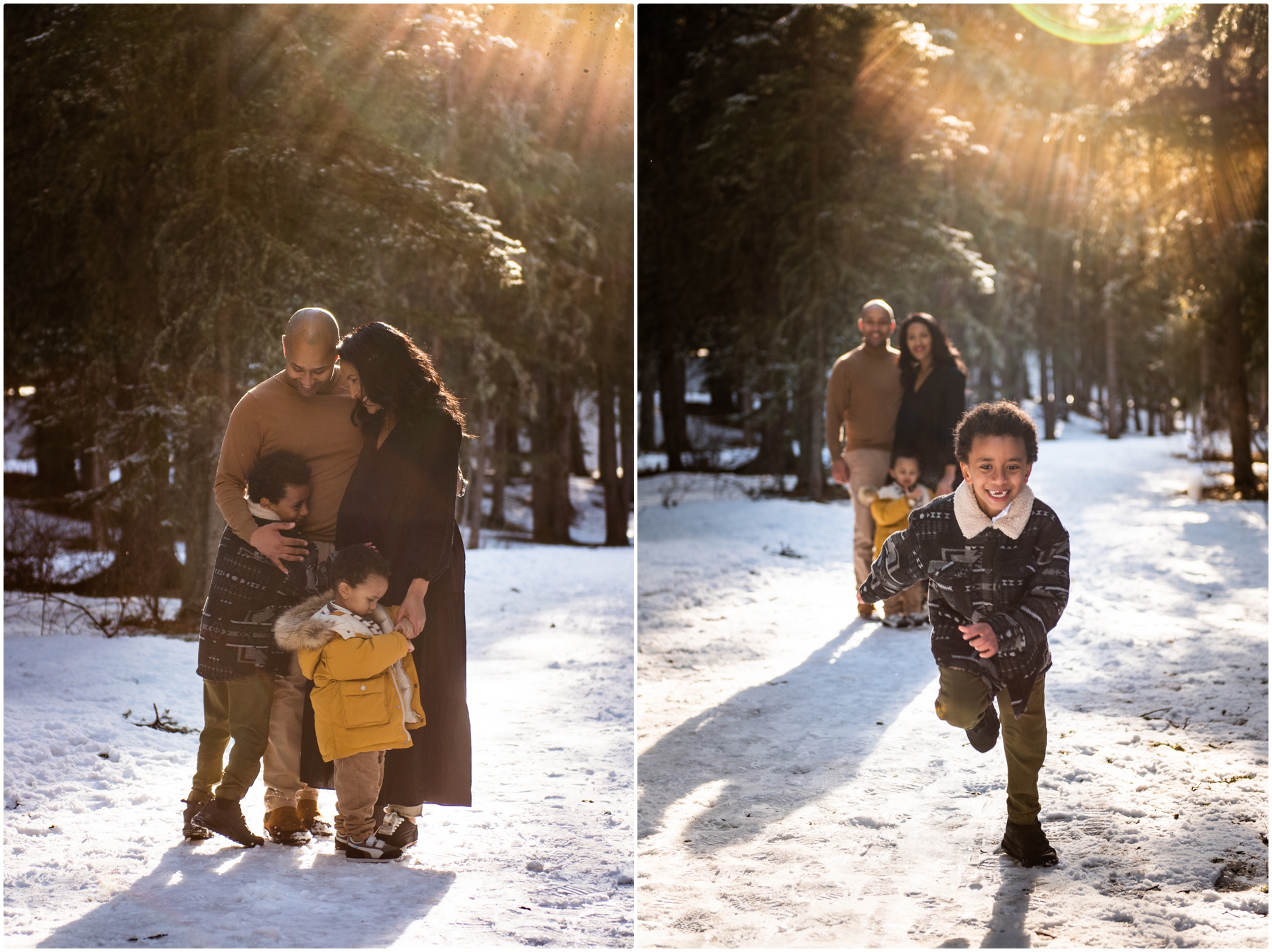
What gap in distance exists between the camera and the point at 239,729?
3316 mm

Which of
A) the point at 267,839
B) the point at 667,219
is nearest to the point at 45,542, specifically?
the point at 267,839

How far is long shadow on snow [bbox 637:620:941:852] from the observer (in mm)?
3496

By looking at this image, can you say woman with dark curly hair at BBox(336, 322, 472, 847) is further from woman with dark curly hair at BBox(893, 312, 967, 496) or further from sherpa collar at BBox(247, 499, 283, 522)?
woman with dark curly hair at BBox(893, 312, 967, 496)

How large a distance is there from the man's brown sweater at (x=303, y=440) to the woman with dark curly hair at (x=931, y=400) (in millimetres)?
3230

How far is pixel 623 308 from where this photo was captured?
40.7ft

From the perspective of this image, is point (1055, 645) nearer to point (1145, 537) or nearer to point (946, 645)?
point (946, 645)

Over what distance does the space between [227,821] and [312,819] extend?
30 centimetres

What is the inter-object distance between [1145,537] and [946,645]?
7.50 metres

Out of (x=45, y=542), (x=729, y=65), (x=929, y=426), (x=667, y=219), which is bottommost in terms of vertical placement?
(x=45, y=542)

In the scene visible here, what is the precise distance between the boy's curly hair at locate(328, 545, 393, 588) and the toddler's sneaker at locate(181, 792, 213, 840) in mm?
914

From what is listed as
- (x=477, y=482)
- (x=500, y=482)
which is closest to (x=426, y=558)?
(x=477, y=482)

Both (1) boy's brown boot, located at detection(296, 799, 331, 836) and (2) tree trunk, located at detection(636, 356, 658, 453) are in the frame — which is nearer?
(1) boy's brown boot, located at detection(296, 799, 331, 836)

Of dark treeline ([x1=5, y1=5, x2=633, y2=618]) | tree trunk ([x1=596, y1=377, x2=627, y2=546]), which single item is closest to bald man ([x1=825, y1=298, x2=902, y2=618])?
dark treeline ([x1=5, y1=5, x2=633, y2=618])

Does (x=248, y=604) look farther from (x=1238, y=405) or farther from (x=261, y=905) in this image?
(x=1238, y=405)
